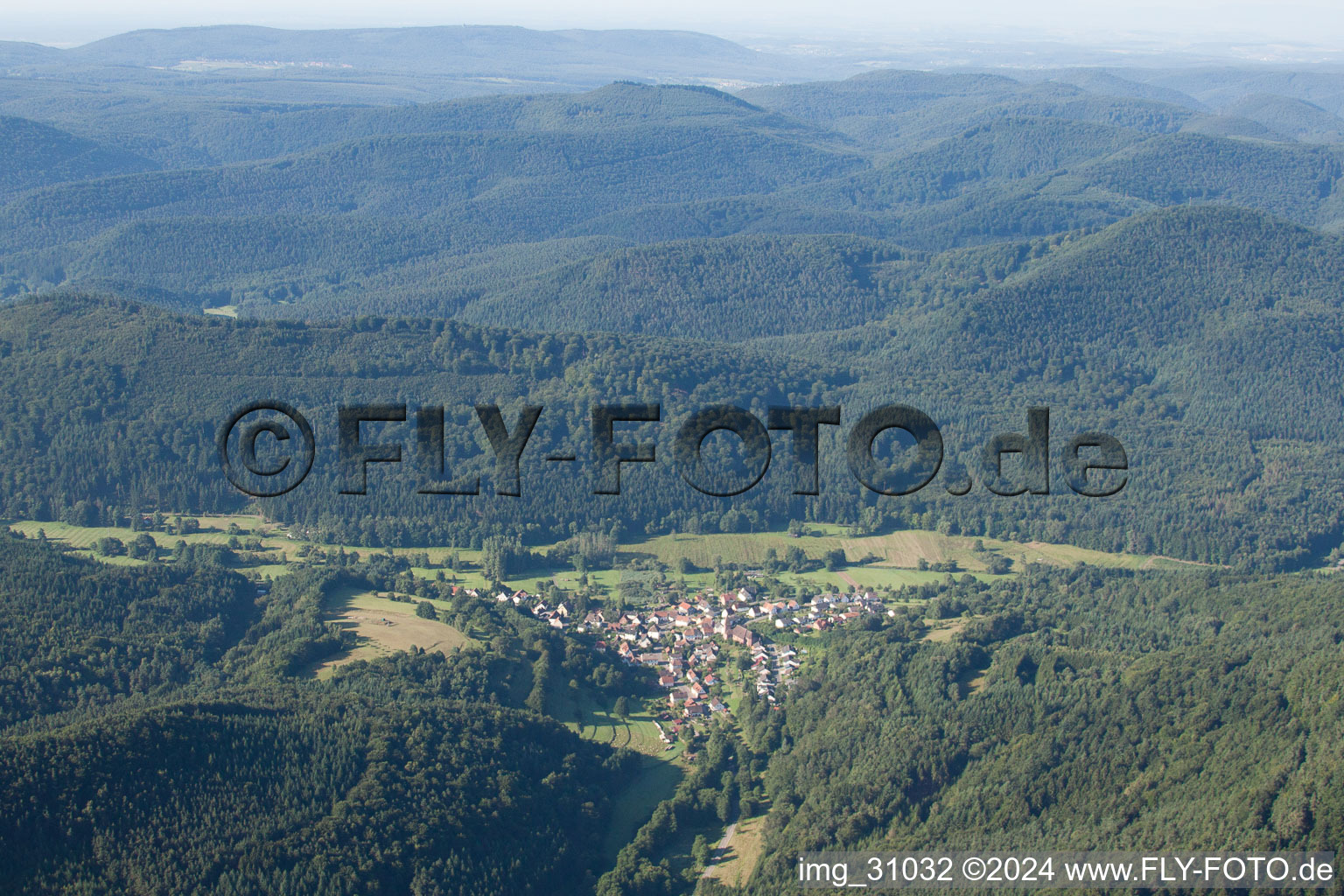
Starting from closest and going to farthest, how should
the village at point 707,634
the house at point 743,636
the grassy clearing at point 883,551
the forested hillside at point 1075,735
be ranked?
the forested hillside at point 1075,735
the village at point 707,634
the house at point 743,636
the grassy clearing at point 883,551

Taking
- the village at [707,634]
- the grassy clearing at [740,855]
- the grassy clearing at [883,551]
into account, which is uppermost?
the grassy clearing at [883,551]

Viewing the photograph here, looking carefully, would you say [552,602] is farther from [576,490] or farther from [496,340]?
[496,340]

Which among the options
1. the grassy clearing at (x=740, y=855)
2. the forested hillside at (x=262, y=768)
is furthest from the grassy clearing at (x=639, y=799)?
the grassy clearing at (x=740, y=855)

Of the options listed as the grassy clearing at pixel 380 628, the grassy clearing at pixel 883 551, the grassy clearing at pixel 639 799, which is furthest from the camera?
the grassy clearing at pixel 883 551

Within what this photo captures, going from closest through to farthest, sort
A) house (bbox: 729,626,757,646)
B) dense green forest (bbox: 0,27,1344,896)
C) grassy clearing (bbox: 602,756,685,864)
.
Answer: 1. dense green forest (bbox: 0,27,1344,896)
2. grassy clearing (bbox: 602,756,685,864)
3. house (bbox: 729,626,757,646)

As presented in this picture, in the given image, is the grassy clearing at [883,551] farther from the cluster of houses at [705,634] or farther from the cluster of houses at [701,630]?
the cluster of houses at [705,634]

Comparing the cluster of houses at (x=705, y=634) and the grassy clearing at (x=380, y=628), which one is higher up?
the grassy clearing at (x=380, y=628)

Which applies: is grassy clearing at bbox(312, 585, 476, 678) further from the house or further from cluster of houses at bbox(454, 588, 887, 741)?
the house

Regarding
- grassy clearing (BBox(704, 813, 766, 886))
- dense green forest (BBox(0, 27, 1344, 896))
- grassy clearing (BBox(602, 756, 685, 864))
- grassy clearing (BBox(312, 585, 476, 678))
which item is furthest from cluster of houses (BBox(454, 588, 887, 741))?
grassy clearing (BBox(704, 813, 766, 886))

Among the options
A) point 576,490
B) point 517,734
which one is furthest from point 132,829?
point 576,490
